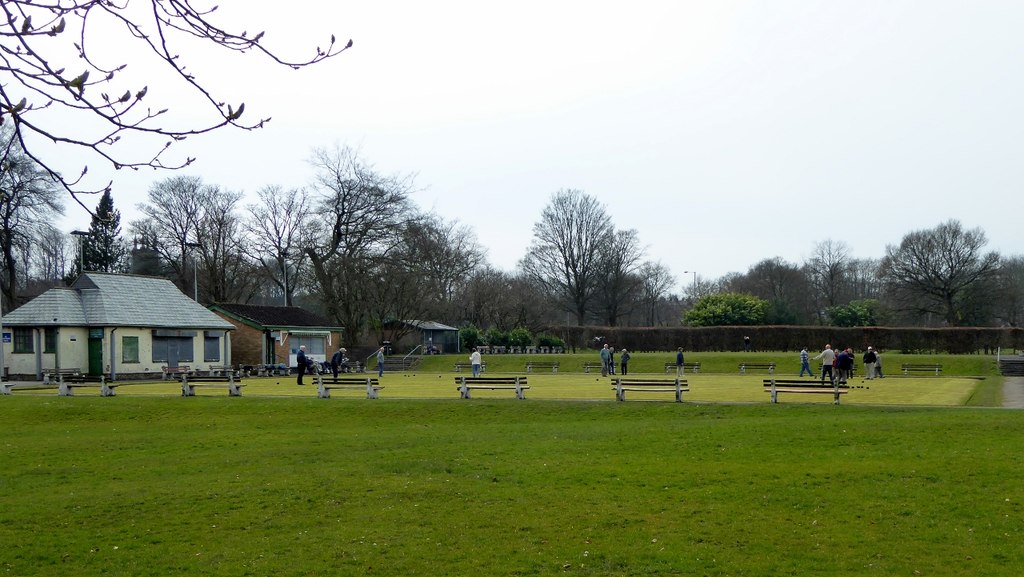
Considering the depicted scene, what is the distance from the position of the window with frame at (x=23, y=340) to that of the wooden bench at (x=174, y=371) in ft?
20.5

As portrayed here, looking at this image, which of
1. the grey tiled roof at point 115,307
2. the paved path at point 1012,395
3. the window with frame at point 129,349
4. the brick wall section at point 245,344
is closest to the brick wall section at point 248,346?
the brick wall section at point 245,344

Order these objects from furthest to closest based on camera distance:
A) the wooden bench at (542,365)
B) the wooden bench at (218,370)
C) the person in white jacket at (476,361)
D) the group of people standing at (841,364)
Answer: the wooden bench at (542,365) < the wooden bench at (218,370) < the person in white jacket at (476,361) < the group of people standing at (841,364)

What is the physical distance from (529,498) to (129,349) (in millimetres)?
39579

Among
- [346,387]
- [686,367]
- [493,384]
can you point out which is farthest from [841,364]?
[686,367]

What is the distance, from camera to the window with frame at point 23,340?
43750 millimetres

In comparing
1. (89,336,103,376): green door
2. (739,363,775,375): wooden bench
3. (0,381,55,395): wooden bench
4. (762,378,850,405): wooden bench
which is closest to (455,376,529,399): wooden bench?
(762,378,850,405): wooden bench

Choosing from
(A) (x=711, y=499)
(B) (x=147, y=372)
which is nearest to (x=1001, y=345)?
(B) (x=147, y=372)

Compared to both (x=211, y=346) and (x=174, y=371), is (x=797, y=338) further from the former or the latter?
(x=174, y=371)

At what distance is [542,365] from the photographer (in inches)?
2382

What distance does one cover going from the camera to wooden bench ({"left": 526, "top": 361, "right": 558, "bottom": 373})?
58588mm

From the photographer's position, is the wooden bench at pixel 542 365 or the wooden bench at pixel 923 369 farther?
the wooden bench at pixel 542 365

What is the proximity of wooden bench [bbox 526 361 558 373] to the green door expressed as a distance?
1004 inches

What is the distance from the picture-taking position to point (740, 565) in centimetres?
912

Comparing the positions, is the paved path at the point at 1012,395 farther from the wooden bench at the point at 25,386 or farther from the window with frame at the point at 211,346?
the window with frame at the point at 211,346
